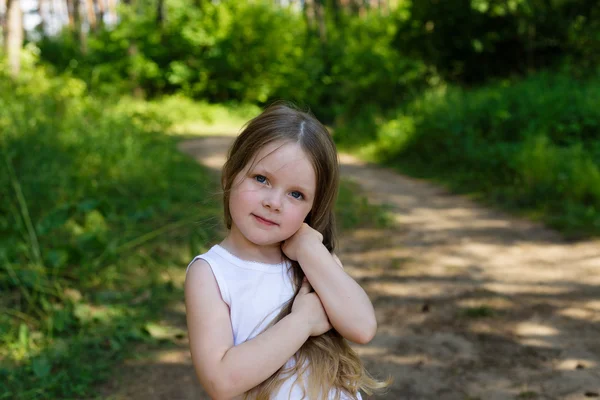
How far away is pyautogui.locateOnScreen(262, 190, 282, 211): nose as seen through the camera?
1.44 m

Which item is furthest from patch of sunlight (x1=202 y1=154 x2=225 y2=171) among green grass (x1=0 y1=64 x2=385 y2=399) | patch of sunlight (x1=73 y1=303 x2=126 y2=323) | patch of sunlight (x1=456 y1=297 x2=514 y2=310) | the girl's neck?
the girl's neck

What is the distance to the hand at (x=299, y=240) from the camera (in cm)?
153

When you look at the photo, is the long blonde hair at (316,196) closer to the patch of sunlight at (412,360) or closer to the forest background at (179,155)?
the forest background at (179,155)

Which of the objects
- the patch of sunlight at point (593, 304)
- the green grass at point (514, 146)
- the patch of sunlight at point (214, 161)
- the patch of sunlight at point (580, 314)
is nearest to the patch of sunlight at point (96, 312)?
the patch of sunlight at point (580, 314)

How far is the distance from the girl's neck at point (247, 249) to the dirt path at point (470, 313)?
5.21 ft

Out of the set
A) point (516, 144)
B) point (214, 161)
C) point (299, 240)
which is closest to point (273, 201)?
point (299, 240)

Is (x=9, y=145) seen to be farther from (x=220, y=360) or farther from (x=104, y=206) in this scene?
(x=220, y=360)

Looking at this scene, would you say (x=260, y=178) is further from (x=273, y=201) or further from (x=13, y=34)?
(x=13, y=34)

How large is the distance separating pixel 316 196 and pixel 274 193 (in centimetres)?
15

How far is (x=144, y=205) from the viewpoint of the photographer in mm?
4562

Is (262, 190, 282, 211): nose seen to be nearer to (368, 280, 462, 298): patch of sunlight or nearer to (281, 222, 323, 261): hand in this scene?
(281, 222, 323, 261): hand

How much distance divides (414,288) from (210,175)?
3.72 metres

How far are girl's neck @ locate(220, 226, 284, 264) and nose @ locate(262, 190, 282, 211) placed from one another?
14cm

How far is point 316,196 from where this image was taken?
5.13 feet
